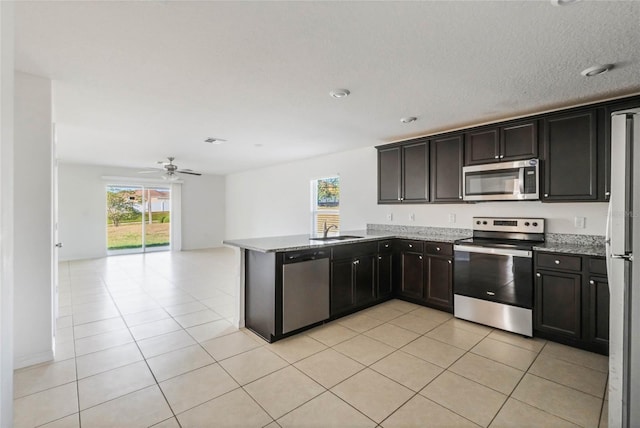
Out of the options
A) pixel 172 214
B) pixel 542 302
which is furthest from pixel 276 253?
pixel 172 214

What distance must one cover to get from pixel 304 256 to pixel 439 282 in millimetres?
1829

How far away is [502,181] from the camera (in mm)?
3424

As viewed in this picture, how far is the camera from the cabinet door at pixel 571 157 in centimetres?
285

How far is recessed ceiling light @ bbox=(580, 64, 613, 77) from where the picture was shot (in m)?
2.24

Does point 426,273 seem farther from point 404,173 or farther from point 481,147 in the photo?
point 481,147

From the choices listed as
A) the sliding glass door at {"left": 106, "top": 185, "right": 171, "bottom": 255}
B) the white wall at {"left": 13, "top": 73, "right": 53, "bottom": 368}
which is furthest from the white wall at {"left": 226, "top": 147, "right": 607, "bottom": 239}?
the white wall at {"left": 13, "top": 73, "right": 53, "bottom": 368}

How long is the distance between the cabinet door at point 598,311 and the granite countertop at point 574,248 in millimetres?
231

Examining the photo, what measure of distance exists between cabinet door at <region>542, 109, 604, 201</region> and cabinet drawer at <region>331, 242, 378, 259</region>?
1.95m

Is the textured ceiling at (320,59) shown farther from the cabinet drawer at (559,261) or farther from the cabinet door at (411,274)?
the cabinet door at (411,274)

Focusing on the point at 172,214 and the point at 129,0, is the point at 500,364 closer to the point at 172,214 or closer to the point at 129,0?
A: the point at 129,0

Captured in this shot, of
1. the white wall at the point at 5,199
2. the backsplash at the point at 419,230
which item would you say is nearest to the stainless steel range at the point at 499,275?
the backsplash at the point at 419,230

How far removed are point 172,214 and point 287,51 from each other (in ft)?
26.3

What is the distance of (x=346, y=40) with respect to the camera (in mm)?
1946

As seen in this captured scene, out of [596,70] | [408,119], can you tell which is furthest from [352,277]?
[596,70]
